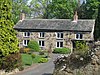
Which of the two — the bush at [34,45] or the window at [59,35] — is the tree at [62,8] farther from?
the bush at [34,45]

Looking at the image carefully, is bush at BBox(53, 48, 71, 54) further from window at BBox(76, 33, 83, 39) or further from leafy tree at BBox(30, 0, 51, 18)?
leafy tree at BBox(30, 0, 51, 18)

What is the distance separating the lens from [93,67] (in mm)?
14609

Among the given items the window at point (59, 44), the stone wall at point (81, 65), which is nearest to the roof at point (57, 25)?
the window at point (59, 44)

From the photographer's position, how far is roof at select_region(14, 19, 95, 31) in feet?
186

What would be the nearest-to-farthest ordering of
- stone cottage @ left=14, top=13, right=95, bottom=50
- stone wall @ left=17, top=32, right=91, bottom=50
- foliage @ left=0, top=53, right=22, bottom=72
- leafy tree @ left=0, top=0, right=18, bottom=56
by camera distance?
leafy tree @ left=0, top=0, right=18, bottom=56
foliage @ left=0, top=53, right=22, bottom=72
stone cottage @ left=14, top=13, right=95, bottom=50
stone wall @ left=17, top=32, right=91, bottom=50

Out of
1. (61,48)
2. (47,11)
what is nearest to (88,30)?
(61,48)

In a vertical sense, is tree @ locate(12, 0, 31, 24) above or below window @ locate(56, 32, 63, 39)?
above

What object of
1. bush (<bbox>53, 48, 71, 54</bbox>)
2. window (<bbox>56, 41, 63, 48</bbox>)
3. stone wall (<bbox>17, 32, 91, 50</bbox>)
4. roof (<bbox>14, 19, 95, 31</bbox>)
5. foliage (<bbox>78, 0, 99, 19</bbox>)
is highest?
foliage (<bbox>78, 0, 99, 19</bbox>)

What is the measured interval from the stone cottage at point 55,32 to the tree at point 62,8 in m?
18.7

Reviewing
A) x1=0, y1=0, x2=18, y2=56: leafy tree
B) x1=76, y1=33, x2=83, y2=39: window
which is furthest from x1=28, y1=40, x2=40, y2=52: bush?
x1=0, y1=0, x2=18, y2=56: leafy tree

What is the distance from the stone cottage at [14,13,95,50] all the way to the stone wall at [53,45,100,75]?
4034 centimetres

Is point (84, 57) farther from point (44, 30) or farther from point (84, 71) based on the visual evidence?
point (44, 30)

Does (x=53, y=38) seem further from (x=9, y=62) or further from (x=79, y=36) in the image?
(x=9, y=62)

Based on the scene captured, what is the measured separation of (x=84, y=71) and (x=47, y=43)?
43917 mm
